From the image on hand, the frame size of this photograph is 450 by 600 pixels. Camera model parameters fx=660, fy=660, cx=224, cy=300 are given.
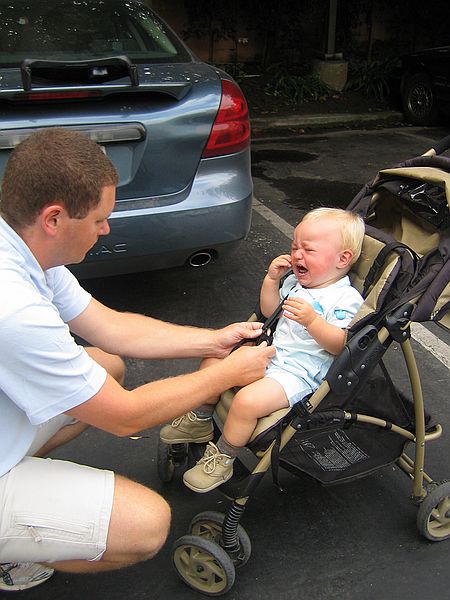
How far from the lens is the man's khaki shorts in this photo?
75.0 inches

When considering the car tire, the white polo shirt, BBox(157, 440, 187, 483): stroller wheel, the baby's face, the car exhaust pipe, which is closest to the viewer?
the white polo shirt

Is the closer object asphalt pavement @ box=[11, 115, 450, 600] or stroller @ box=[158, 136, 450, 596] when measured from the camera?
stroller @ box=[158, 136, 450, 596]

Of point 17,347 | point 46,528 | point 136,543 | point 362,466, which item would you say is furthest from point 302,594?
point 17,347

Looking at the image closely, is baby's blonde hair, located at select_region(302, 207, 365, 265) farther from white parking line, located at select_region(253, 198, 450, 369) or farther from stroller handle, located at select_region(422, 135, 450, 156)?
white parking line, located at select_region(253, 198, 450, 369)

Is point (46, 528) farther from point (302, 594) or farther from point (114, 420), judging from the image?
point (302, 594)

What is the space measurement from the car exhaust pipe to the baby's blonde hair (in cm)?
125

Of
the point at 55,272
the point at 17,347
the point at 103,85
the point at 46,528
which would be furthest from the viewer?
the point at 103,85

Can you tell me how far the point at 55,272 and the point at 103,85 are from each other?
1423 mm

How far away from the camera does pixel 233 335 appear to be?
2.49 meters

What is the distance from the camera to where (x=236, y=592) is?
2322 millimetres

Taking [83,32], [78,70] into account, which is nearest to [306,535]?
[78,70]

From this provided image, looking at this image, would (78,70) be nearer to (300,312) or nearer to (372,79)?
(300,312)

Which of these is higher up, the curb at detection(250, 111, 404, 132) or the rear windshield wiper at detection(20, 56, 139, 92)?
the rear windshield wiper at detection(20, 56, 139, 92)

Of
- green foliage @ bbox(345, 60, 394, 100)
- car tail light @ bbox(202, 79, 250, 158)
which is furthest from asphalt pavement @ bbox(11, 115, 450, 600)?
green foliage @ bbox(345, 60, 394, 100)
